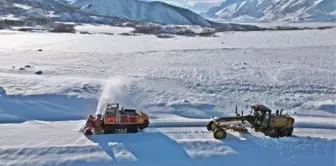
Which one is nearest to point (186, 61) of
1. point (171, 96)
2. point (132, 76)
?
point (132, 76)

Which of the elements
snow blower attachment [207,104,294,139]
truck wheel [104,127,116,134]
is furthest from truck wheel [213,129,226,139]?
truck wheel [104,127,116,134]

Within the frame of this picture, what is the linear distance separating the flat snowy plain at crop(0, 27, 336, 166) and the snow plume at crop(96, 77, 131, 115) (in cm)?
6

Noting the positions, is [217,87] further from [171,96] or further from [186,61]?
[186,61]

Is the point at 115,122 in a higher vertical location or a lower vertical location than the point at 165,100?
lower

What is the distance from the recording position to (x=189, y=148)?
1711 cm

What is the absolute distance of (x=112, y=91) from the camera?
26.5m

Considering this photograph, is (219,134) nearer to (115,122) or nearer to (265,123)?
(265,123)

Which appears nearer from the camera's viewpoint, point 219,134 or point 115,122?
point 219,134

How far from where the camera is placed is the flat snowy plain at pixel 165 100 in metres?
16.6

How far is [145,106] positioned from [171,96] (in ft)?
7.22

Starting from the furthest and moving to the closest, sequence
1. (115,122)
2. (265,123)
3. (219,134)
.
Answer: (265,123) → (115,122) → (219,134)

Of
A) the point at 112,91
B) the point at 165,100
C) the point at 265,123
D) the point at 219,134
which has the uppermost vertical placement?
the point at 112,91

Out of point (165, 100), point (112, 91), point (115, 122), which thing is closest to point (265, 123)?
point (115, 122)

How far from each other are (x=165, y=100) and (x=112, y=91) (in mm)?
3668
